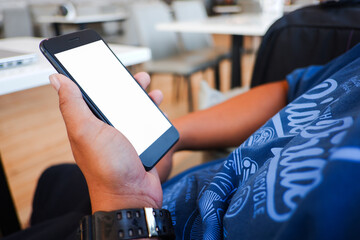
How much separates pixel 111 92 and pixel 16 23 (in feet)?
10.8

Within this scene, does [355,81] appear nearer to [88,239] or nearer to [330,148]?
[330,148]

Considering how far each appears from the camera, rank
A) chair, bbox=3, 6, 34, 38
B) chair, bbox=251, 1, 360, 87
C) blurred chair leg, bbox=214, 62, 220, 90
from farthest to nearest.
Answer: chair, bbox=3, 6, 34, 38 → blurred chair leg, bbox=214, 62, 220, 90 → chair, bbox=251, 1, 360, 87

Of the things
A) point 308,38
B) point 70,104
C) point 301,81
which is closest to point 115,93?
point 70,104

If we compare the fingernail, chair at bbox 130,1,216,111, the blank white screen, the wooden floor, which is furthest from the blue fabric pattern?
chair at bbox 130,1,216,111

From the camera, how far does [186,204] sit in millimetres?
422

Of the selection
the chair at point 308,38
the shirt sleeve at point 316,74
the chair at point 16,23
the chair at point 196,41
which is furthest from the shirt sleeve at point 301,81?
the chair at point 16,23

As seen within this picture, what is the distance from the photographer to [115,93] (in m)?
0.47

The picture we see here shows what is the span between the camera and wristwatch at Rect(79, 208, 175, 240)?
1.03 feet

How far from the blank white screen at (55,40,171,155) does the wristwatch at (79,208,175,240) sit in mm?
116

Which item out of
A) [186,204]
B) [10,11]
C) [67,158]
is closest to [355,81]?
[186,204]

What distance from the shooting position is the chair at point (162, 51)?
6.28 ft

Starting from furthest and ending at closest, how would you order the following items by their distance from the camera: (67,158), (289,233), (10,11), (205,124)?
(10,11)
(67,158)
(205,124)
(289,233)

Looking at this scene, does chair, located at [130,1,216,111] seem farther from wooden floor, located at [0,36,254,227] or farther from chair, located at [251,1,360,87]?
chair, located at [251,1,360,87]

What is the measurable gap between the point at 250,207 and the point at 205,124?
0.38m
